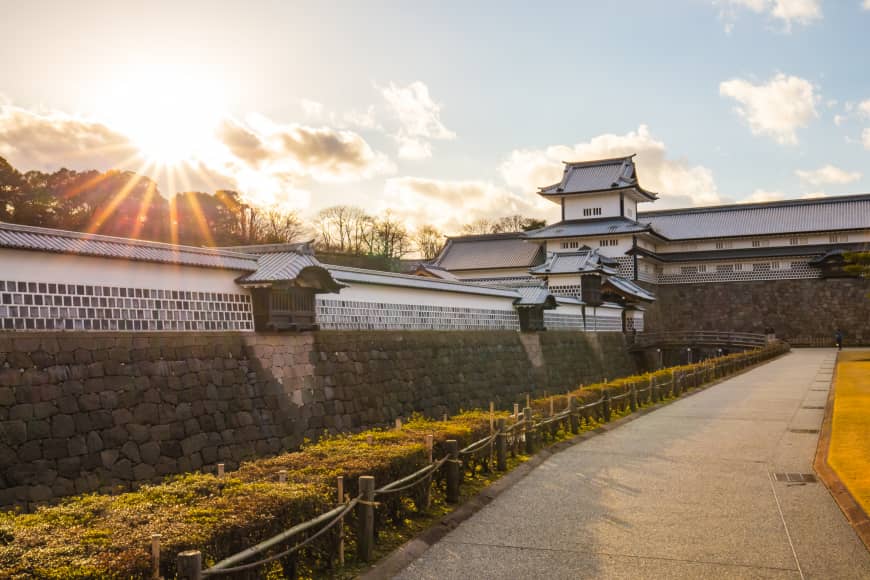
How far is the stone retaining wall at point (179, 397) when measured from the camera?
1028 centimetres

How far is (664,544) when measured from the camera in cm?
808

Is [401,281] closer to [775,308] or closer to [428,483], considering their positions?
[428,483]

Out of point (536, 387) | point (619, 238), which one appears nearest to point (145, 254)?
point (536, 387)

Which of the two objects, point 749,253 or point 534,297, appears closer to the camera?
point 534,297

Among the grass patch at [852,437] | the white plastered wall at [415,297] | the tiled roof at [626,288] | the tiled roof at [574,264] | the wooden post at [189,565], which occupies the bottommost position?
the grass patch at [852,437]

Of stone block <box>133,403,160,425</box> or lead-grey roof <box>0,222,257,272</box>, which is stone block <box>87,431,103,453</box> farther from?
lead-grey roof <box>0,222,257,272</box>

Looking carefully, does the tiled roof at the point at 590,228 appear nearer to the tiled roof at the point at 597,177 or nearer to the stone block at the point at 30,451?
the tiled roof at the point at 597,177

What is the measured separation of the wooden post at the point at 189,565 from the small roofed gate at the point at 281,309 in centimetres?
1061

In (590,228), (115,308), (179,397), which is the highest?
(590,228)

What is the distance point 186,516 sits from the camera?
626 cm

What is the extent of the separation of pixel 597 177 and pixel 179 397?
4546 centimetres

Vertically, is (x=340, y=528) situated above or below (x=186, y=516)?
below

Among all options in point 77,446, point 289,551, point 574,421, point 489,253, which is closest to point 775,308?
point 489,253

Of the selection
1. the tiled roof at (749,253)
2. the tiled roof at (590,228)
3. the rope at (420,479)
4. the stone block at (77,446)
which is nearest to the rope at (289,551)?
the rope at (420,479)
